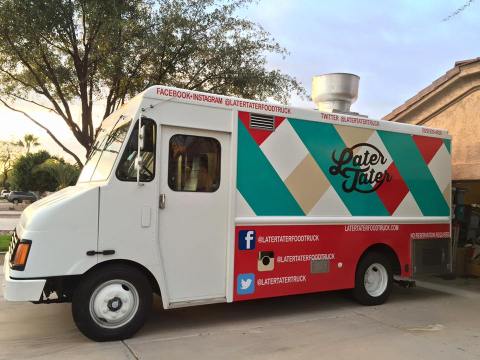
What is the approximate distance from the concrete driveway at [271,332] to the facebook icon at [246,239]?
100 centimetres

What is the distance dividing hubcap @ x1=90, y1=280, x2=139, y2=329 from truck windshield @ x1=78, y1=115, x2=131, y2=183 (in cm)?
122

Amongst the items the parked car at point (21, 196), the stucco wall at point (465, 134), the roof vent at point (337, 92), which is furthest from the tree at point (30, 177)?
the roof vent at point (337, 92)

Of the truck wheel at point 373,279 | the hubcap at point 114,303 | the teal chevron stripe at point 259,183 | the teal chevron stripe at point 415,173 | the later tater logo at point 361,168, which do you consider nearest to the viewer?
the hubcap at point 114,303

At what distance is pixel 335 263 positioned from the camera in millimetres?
6766

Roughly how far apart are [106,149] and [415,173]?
491 cm

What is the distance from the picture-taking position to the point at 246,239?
5.98m

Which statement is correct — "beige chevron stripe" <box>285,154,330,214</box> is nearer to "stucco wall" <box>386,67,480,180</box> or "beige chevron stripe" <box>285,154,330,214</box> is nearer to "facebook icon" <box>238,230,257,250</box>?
"facebook icon" <box>238,230,257,250</box>

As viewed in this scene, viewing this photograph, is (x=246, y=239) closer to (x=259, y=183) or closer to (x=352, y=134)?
(x=259, y=183)

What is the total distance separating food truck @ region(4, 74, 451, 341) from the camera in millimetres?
5086

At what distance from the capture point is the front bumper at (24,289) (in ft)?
15.6

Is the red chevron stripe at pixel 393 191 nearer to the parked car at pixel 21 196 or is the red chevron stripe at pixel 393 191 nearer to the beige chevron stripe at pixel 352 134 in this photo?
the beige chevron stripe at pixel 352 134

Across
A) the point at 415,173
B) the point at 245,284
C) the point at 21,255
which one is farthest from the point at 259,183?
the point at 415,173

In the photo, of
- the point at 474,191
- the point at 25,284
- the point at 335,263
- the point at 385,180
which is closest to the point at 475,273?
the point at 474,191

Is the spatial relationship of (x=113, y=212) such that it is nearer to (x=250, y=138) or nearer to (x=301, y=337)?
(x=250, y=138)
